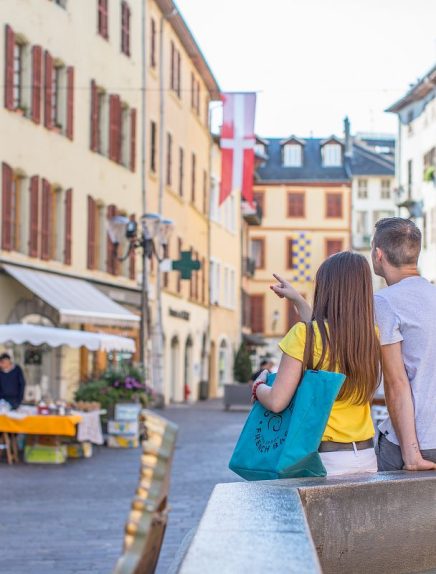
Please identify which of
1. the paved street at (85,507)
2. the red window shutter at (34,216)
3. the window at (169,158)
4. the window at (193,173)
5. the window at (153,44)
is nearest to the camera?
the paved street at (85,507)

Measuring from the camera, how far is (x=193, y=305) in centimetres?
5200

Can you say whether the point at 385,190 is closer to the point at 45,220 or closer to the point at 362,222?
the point at 362,222

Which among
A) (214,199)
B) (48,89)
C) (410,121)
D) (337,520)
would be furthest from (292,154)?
(337,520)

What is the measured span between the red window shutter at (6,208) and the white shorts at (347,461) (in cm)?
2306

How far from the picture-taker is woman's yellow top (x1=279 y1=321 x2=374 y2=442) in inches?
207

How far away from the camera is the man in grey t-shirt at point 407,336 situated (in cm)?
556

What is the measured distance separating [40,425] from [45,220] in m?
12.2

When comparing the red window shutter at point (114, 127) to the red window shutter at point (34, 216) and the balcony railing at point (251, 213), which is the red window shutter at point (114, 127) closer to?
the red window shutter at point (34, 216)

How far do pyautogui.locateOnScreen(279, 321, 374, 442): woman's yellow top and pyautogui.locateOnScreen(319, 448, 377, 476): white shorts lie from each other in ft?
0.17

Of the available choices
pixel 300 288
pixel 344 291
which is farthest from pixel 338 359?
pixel 300 288

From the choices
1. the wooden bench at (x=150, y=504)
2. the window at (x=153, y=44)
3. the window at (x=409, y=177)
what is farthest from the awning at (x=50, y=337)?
the window at (x=409, y=177)

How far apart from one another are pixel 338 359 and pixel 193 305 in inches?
1839

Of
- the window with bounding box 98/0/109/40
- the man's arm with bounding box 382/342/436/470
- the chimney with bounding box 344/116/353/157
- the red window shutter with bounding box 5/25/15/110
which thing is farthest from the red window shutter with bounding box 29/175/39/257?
the chimney with bounding box 344/116/353/157

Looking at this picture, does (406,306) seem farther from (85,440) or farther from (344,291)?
(85,440)
